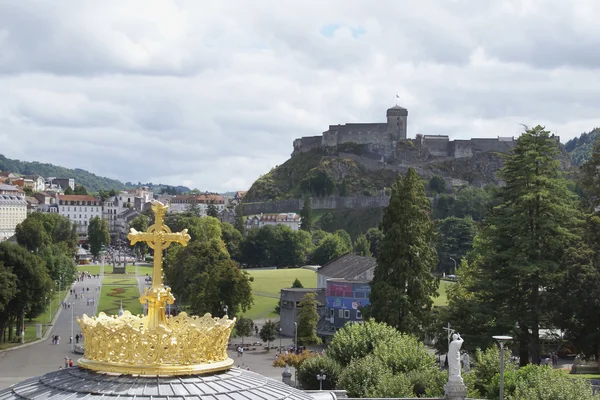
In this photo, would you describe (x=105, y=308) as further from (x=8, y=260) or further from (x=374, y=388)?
(x=374, y=388)

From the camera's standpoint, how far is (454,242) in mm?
135125

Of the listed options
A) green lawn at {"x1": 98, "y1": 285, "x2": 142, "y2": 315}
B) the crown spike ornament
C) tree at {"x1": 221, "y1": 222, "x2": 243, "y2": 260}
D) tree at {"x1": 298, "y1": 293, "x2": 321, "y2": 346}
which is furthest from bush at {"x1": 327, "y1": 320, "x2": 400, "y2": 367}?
tree at {"x1": 221, "y1": 222, "x2": 243, "y2": 260}

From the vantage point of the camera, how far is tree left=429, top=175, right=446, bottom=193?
195 meters

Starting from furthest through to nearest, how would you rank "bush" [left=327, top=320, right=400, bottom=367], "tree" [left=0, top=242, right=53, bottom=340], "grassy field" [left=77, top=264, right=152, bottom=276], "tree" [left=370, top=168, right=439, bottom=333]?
"grassy field" [left=77, top=264, right=152, bottom=276] < "tree" [left=0, top=242, right=53, bottom=340] < "tree" [left=370, top=168, right=439, bottom=333] < "bush" [left=327, top=320, right=400, bottom=367]

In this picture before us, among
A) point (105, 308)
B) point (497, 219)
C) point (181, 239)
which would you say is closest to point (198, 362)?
point (181, 239)

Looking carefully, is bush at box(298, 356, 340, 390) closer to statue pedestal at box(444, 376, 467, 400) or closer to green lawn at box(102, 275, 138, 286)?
statue pedestal at box(444, 376, 467, 400)

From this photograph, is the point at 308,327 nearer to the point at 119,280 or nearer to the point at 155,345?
the point at 155,345

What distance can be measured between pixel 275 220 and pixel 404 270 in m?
141

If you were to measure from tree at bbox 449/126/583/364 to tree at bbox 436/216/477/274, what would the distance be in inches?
3405

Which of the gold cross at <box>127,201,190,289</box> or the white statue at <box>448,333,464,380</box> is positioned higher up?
the gold cross at <box>127,201,190,289</box>

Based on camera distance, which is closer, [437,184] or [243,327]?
[243,327]

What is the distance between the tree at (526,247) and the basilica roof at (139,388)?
121ft

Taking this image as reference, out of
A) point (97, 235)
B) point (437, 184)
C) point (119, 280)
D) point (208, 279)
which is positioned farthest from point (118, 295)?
point (437, 184)

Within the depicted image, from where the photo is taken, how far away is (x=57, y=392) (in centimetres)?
852
